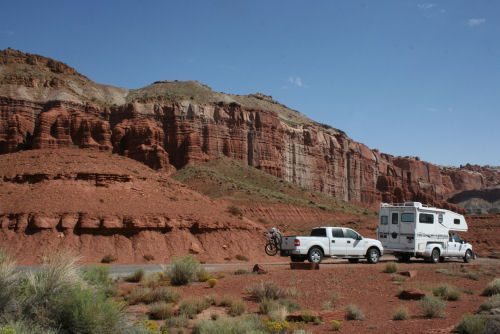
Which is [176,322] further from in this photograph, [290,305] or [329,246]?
[329,246]

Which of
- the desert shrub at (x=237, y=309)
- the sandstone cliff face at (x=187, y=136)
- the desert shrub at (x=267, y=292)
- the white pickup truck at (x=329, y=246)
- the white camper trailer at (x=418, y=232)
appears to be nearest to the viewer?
the desert shrub at (x=237, y=309)

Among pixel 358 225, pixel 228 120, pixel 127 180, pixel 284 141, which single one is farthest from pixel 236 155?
pixel 127 180

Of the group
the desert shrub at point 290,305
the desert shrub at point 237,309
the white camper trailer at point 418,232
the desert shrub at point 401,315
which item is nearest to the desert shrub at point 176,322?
the desert shrub at point 237,309

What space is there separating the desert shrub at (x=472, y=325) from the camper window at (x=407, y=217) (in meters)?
14.9

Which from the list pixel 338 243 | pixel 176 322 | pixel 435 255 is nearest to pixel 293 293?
pixel 176 322

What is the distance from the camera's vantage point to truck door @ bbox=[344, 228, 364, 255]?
2142 cm

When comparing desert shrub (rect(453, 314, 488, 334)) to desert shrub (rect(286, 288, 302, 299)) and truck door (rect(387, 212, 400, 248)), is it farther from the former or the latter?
truck door (rect(387, 212, 400, 248))

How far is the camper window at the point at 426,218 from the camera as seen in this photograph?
22936mm

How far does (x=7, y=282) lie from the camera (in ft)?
22.9

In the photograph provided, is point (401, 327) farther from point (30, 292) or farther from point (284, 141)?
point (284, 141)

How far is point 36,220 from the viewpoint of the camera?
2367 cm

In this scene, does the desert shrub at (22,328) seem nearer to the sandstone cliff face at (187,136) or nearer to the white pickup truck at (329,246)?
the white pickup truck at (329,246)

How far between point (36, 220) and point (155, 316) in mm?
16577

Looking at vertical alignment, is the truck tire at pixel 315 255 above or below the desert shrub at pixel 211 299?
Answer: above
